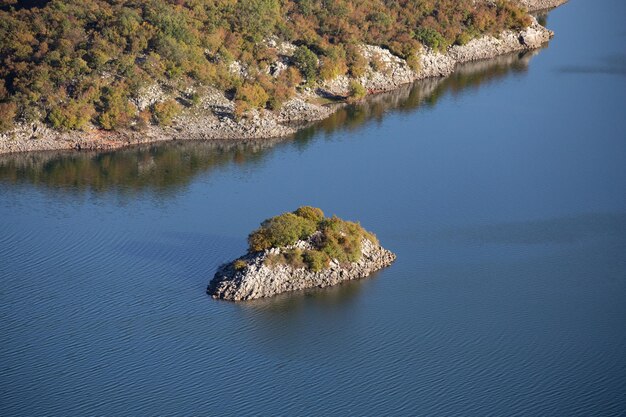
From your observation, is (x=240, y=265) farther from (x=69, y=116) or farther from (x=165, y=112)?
(x=69, y=116)

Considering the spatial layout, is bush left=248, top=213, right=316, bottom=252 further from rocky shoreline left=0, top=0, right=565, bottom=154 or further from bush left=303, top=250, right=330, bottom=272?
rocky shoreline left=0, top=0, right=565, bottom=154

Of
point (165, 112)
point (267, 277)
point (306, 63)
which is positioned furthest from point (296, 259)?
point (306, 63)

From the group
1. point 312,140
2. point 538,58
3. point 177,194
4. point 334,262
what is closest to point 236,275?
point 334,262

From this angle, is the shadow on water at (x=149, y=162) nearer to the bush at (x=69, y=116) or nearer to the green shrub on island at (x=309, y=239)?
the bush at (x=69, y=116)

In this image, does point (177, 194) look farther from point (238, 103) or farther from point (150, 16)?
point (150, 16)

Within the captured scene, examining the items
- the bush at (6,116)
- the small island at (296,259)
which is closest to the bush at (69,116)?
the bush at (6,116)

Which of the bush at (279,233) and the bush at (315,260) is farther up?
the bush at (279,233)
